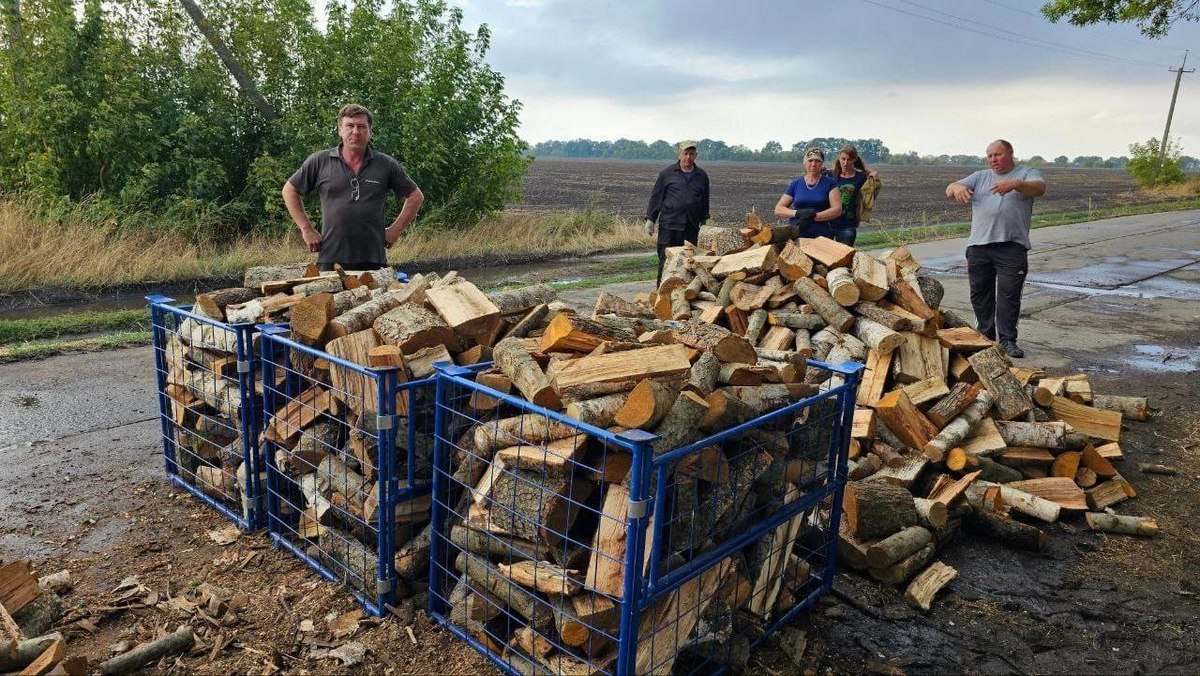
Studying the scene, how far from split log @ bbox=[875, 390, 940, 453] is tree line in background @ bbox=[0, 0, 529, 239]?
11.2m

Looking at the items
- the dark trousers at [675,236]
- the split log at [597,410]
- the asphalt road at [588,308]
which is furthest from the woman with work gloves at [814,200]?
the split log at [597,410]

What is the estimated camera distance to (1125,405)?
5805 millimetres

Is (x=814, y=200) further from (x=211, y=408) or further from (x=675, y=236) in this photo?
(x=211, y=408)

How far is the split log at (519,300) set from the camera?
3.38 meters

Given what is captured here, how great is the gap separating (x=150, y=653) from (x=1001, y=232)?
6.97 meters

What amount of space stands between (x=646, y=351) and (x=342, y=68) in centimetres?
1262

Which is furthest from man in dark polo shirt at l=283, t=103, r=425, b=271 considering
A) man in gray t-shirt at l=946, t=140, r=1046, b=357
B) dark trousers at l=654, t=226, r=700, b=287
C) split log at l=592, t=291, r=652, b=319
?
man in gray t-shirt at l=946, t=140, r=1046, b=357

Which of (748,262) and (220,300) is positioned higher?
(748,262)

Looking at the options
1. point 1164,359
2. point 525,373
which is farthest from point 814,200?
point 525,373

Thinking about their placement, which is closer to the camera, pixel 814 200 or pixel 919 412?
pixel 919 412

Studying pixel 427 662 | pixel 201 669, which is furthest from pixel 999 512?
pixel 201 669

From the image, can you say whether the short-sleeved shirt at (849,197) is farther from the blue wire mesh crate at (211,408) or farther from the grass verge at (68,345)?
the grass verge at (68,345)

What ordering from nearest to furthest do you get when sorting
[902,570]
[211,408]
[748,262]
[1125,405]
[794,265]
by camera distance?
1. [902,570]
2. [211,408]
3. [794,265]
4. [748,262]
5. [1125,405]

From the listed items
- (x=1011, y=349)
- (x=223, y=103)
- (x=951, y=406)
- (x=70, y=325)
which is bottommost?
(x=70, y=325)
